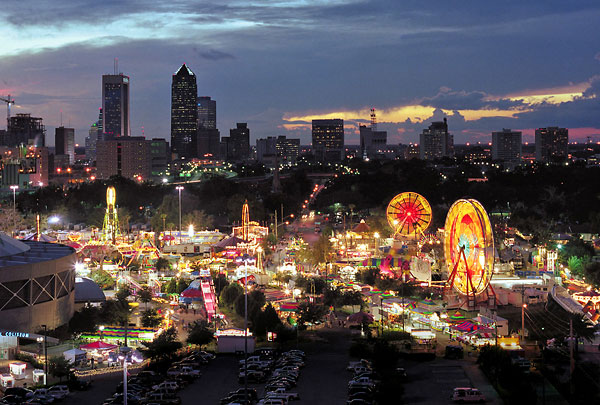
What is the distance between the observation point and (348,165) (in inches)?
6796

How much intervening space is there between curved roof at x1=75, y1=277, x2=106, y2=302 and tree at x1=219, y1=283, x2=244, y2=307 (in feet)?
18.8

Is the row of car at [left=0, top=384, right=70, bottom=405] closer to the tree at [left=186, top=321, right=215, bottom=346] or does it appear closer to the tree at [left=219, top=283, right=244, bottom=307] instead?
the tree at [left=186, top=321, right=215, bottom=346]

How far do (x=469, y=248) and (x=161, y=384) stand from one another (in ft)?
53.5

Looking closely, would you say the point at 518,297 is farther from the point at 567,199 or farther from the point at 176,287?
the point at 567,199

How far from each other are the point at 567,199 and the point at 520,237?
34.7 metres

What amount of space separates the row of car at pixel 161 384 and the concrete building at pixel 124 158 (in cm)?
15137

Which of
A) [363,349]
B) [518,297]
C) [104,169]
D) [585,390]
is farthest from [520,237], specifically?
[104,169]

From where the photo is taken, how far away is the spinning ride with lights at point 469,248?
33.1 meters

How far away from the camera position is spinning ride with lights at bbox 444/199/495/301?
33.1 m

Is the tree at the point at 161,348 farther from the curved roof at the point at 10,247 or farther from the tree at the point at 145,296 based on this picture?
the curved roof at the point at 10,247

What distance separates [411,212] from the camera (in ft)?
183

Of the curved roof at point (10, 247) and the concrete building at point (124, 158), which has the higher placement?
the concrete building at point (124, 158)

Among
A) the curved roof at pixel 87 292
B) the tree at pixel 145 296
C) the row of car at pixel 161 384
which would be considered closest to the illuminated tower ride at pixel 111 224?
the tree at pixel 145 296

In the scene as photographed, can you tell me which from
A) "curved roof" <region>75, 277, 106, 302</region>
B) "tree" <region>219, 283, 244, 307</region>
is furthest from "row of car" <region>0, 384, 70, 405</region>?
"tree" <region>219, 283, 244, 307</region>
